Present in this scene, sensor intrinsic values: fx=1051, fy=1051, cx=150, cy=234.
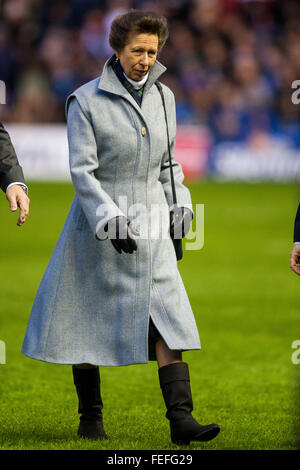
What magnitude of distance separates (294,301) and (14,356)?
132 inches

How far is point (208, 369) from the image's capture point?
6.93 meters

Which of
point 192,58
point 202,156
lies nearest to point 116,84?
point 202,156

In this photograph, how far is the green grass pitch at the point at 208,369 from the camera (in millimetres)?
5102

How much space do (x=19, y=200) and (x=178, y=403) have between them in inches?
45.3

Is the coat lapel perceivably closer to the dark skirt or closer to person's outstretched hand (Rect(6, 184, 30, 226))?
person's outstretched hand (Rect(6, 184, 30, 226))

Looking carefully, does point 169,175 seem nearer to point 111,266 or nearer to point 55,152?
point 111,266

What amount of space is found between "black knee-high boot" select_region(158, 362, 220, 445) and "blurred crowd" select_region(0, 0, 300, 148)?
18.2 m

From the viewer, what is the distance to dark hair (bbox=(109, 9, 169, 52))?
15.2 ft

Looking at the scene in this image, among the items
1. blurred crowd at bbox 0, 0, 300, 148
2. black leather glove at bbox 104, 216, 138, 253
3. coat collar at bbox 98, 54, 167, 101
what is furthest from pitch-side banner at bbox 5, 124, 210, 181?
black leather glove at bbox 104, 216, 138, 253

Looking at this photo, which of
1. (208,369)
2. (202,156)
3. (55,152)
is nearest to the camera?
(208,369)

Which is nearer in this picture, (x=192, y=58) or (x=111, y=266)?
(x=111, y=266)

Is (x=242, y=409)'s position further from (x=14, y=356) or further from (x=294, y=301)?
(x=294, y=301)

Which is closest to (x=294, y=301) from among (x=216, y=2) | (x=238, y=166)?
(x=238, y=166)
